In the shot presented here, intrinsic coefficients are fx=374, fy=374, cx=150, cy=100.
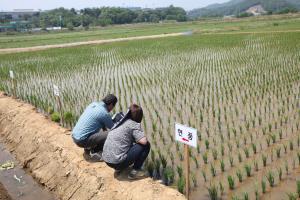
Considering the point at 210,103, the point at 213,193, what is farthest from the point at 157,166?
the point at 210,103

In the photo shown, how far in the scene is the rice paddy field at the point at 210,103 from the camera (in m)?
Answer: 4.88

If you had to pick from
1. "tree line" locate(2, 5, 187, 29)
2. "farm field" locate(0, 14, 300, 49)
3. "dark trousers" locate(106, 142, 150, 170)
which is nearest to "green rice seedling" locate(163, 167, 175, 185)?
"dark trousers" locate(106, 142, 150, 170)

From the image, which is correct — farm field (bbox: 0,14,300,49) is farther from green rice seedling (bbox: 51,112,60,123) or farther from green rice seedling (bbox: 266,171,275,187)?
green rice seedling (bbox: 266,171,275,187)

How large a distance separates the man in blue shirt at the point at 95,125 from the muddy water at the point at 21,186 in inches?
34.5

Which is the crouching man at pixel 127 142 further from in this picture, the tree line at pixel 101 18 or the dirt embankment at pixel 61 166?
the tree line at pixel 101 18

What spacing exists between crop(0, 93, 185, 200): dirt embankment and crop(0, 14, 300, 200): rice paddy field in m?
0.44

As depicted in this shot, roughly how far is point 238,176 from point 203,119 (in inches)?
112

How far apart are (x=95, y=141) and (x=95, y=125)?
22 centimetres

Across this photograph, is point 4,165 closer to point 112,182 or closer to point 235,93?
point 112,182

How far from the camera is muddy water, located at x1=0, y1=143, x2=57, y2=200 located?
516cm

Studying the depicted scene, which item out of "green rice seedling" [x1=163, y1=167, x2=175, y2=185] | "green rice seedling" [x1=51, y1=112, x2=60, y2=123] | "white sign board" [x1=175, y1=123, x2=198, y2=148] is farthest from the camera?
"green rice seedling" [x1=51, y1=112, x2=60, y2=123]

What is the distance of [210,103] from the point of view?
866cm

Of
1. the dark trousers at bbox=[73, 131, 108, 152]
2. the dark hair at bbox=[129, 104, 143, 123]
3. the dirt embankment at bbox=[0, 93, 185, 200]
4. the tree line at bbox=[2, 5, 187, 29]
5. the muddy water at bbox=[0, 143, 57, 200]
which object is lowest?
the muddy water at bbox=[0, 143, 57, 200]

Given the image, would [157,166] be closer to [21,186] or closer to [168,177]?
[168,177]
